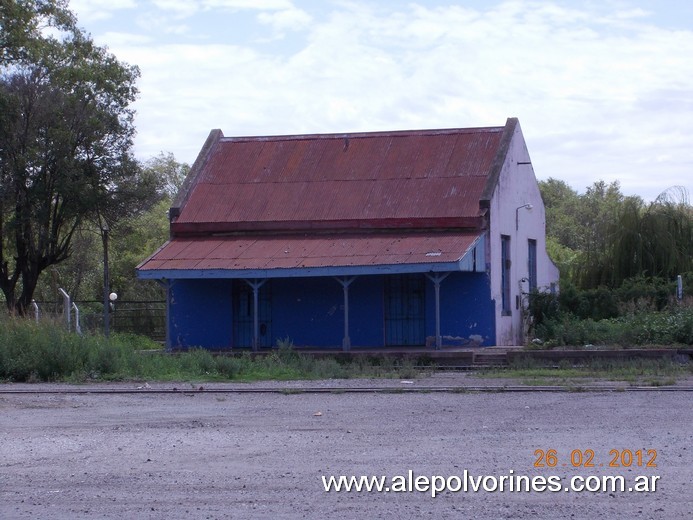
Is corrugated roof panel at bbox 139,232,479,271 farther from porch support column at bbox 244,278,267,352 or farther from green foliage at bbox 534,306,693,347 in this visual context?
green foliage at bbox 534,306,693,347

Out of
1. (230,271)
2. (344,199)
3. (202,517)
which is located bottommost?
(202,517)

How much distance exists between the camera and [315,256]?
88.0ft

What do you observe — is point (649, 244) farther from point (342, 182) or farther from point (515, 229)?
point (342, 182)

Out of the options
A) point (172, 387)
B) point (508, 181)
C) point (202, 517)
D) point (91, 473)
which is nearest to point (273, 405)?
point (172, 387)

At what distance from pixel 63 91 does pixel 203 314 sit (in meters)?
9.80

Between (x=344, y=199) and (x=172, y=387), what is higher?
(x=344, y=199)

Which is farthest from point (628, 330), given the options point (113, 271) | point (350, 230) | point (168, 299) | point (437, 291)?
point (113, 271)

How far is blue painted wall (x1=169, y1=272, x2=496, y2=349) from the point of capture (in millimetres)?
27047

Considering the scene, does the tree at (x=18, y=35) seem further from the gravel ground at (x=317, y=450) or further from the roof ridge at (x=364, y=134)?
the gravel ground at (x=317, y=450)

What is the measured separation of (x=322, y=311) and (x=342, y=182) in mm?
4012

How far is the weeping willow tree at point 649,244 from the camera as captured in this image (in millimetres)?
32719

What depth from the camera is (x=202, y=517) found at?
8094mm

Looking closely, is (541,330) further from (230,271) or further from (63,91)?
(63,91)

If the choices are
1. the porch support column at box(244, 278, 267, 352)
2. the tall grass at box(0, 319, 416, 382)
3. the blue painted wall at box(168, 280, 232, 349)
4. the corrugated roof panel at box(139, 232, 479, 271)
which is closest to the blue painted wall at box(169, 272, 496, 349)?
the blue painted wall at box(168, 280, 232, 349)
